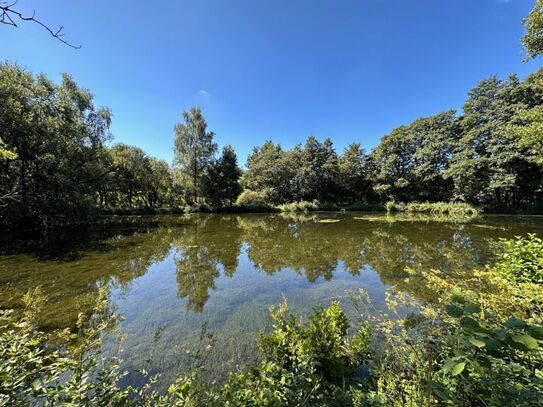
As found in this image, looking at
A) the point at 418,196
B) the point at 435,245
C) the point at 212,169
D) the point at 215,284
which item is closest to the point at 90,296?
the point at 215,284

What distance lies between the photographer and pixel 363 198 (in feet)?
129

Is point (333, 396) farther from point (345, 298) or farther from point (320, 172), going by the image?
point (320, 172)

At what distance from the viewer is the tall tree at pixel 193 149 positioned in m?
32.4

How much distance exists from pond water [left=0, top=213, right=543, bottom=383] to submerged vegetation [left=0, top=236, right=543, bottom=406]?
106 centimetres

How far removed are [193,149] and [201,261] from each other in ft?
88.2

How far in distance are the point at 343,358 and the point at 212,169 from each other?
111ft

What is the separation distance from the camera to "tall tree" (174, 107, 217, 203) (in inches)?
1275

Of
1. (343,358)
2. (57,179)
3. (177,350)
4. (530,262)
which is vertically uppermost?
(57,179)

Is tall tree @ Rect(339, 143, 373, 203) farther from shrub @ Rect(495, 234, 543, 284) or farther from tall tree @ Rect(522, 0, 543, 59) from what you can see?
shrub @ Rect(495, 234, 543, 284)

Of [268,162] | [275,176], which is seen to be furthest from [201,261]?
[268,162]

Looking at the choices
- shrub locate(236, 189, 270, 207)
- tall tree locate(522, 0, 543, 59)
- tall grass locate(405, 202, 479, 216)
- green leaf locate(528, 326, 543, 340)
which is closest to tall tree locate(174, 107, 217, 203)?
shrub locate(236, 189, 270, 207)

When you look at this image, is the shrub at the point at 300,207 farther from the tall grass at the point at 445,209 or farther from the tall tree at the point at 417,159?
the tall grass at the point at 445,209

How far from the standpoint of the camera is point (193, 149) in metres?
33.1

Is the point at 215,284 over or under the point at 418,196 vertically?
under
